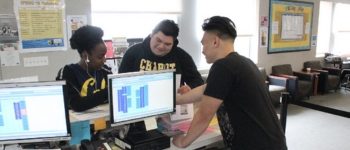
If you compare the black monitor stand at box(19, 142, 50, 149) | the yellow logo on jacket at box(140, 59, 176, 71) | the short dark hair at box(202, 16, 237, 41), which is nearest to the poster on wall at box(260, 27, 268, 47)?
the yellow logo on jacket at box(140, 59, 176, 71)

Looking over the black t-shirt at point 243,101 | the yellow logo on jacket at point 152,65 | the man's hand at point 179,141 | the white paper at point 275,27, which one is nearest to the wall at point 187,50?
the white paper at point 275,27

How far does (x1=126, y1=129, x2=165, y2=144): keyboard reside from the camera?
1417 mm

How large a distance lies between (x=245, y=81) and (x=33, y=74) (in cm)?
266

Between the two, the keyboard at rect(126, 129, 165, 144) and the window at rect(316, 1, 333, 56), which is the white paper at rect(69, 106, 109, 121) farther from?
the window at rect(316, 1, 333, 56)

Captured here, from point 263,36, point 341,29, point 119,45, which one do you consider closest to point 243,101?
point 119,45

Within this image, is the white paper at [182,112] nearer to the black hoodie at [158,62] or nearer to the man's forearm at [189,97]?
the man's forearm at [189,97]

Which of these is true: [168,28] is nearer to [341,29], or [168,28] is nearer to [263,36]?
[263,36]

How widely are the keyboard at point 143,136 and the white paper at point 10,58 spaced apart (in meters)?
2.21

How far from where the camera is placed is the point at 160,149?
1454 millimetres

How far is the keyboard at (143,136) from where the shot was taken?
142 centimetres

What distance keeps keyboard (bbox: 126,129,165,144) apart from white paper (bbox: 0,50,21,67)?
2.21m

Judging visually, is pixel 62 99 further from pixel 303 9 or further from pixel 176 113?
pixel 303 9

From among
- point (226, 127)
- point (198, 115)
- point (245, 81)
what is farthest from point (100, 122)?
point (245, 81)

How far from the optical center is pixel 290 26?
603 centimetres
